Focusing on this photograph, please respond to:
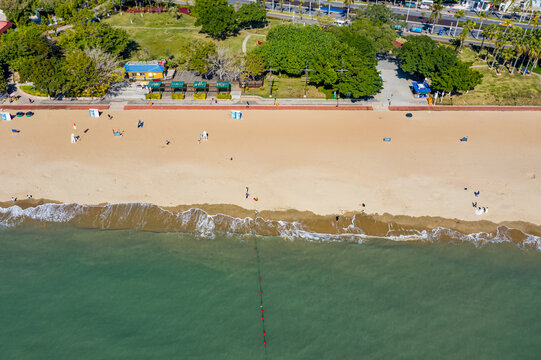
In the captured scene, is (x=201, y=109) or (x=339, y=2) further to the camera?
(x=339, y=2)

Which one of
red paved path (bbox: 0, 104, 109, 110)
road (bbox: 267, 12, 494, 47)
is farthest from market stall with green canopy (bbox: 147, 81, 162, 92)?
road (bbox: 267, 12, 494, 47)

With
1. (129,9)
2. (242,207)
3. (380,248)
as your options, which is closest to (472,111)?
(380,248)

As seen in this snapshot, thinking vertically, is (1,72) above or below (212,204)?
above

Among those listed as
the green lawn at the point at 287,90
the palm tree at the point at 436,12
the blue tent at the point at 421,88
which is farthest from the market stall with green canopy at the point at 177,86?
the palm tree at the point at 436,12

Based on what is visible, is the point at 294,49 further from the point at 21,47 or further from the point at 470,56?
the point at 21,47

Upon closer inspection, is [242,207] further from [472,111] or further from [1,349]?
[472,111]

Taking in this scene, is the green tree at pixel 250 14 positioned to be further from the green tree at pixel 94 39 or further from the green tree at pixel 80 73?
the green tree at pixel 80 73
